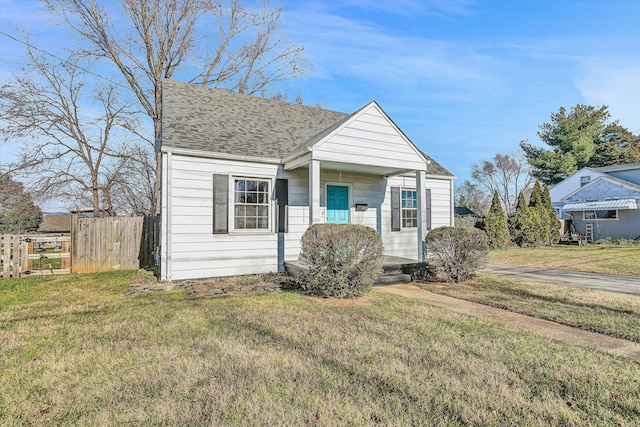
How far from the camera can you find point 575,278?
7.86 metres

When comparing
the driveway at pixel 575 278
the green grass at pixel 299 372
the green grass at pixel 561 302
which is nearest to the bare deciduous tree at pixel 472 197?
the driveway at pixel 575 278

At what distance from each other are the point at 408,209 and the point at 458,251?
10.9ft

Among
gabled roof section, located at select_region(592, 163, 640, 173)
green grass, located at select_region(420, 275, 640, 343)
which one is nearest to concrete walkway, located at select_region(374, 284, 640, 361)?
green grass, located at select_region(420, 275, 640, 343)

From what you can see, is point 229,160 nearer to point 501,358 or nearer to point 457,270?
point 457,270

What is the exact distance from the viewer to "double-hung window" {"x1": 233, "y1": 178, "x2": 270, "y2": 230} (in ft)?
26.0

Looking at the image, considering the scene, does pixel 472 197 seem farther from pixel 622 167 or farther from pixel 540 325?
pixel 540 325

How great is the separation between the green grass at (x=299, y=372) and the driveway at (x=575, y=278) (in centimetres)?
439

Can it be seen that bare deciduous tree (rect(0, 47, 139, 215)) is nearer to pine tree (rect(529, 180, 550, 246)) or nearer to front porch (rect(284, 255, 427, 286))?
front porch (rect(284, 255, 427, 286))

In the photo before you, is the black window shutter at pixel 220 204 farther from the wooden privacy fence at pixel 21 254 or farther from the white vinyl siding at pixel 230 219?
the wooden privacy fence at pixel 21 254

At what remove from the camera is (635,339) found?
11.8 ft

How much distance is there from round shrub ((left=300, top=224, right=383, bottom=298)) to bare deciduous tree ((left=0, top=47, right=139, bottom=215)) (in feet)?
45.1

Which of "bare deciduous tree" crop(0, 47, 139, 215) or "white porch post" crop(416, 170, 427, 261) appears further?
"bare deciduous tree" crop(0, 47, 139, 215)

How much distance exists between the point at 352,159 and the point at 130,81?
13955mm

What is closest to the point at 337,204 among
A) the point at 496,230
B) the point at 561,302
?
the point at 561,302
